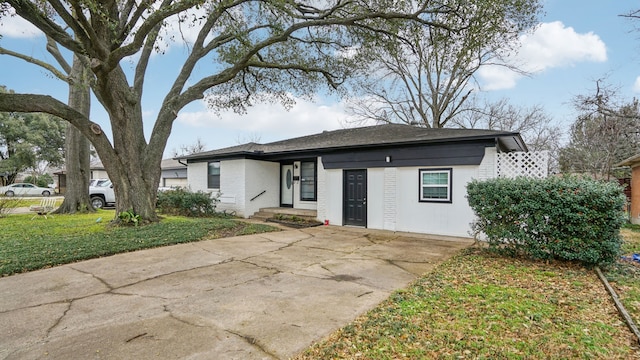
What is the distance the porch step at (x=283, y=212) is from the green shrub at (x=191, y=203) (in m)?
1.81

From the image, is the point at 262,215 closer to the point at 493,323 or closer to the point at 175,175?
the point at 493,323

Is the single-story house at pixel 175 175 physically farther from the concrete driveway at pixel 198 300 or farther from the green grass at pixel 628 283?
the green grass at pixel 628 283

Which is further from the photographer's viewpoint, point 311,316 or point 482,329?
point 311,316

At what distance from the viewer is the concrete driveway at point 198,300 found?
108 inches

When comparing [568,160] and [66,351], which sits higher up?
[568,160]

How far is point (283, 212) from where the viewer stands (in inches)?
484

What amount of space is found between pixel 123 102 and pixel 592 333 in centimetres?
1127

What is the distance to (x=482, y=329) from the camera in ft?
9.87

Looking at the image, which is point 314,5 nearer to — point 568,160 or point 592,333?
point 592,333

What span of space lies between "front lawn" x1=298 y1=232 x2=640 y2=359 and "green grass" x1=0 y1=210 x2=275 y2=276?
562 cm

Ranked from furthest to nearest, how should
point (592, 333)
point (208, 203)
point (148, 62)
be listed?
1. point (208, 203)
2. point (148, 62)
3. point (592, 333)

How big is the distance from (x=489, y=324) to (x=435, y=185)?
631 cm

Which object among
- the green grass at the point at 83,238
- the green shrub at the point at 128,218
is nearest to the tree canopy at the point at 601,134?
the green grass at the point at 83,238

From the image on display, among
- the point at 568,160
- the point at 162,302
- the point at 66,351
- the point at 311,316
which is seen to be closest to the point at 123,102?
the point at 162,302
